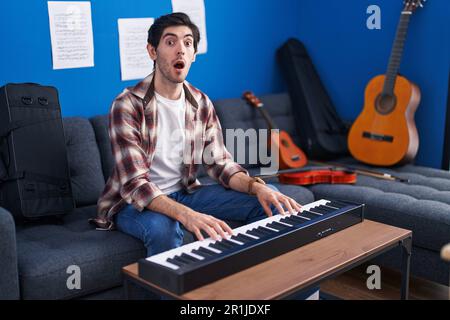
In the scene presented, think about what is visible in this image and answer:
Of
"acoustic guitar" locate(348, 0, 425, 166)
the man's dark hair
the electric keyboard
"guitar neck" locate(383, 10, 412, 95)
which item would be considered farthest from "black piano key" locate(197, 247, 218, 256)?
"guitar neck" locate(383, 10, 412, 95)

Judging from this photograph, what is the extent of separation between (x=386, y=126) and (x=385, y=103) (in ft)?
0.49

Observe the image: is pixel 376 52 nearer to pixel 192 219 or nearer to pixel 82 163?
pixel 82 163

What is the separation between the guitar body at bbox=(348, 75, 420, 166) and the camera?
3.26m

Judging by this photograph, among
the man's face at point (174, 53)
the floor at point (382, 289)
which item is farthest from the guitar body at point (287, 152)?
the man's face at point (174, 53)

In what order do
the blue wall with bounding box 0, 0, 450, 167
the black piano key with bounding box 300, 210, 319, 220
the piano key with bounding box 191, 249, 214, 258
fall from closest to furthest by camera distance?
1. the piano key with bounding box 191, 249, 214, 258
2. the black piano key with bounding box 300, 210, 319, 220
3. the blue wall with bounding box 0, 0, 450, 167

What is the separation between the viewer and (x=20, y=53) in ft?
8.95

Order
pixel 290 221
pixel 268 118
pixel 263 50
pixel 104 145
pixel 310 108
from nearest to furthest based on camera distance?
pixel 290 221
pixel 104 145
pixel 268 118
pixel 310 108
pixel 263 50

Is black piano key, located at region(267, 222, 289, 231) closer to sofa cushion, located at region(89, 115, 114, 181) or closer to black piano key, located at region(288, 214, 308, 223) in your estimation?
black piano key, located at region(288, 214, 308, 223)

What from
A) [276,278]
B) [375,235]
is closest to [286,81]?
[375,235]

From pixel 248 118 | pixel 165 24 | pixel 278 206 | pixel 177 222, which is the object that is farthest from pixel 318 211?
pixel 248 118

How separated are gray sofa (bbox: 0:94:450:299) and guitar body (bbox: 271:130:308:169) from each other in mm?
125

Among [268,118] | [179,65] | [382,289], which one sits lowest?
[382,289]

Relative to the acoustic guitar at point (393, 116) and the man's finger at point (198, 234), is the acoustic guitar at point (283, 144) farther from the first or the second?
the man's finger at point (198, 234)

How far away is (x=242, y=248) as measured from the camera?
5.68 feet
